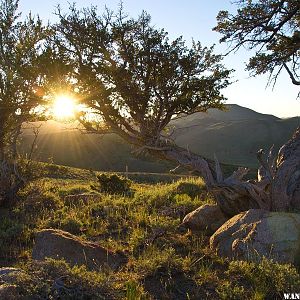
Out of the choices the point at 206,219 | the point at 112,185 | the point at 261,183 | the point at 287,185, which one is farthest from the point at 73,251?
the point at 112,185

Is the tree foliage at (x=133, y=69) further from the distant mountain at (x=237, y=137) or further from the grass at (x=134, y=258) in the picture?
the distant mountain at (x=237, y=137)

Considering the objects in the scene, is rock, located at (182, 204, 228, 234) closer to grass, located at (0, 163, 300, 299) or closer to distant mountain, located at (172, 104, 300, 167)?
grass, located at (0, 163, 300, 299)

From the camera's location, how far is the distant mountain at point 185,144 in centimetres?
8106

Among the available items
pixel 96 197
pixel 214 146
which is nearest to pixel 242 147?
pixel 214 146

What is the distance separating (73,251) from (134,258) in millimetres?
1115

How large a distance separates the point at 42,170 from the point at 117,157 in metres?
72.2

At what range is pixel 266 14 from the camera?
10.2 metres

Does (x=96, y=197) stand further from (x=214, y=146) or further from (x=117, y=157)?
(x=214, y=146)

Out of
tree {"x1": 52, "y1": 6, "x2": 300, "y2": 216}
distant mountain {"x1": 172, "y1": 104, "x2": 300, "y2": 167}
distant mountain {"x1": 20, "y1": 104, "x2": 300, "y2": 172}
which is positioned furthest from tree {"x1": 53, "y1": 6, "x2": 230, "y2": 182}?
distant mountain {"x1": 172, "y1": 104, "x2": 300, "y2": 167}

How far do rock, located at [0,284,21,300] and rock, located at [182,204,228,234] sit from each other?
5509mm

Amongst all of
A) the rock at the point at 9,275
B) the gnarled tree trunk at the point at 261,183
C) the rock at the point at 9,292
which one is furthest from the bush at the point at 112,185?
the rock at the point at 9,292

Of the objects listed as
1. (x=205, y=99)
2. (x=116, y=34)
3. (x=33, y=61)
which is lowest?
(x=205, y=99)

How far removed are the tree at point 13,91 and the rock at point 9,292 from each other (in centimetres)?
682

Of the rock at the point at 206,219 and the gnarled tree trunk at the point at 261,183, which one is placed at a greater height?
the gnarled tree trunk at the point at 261,183
